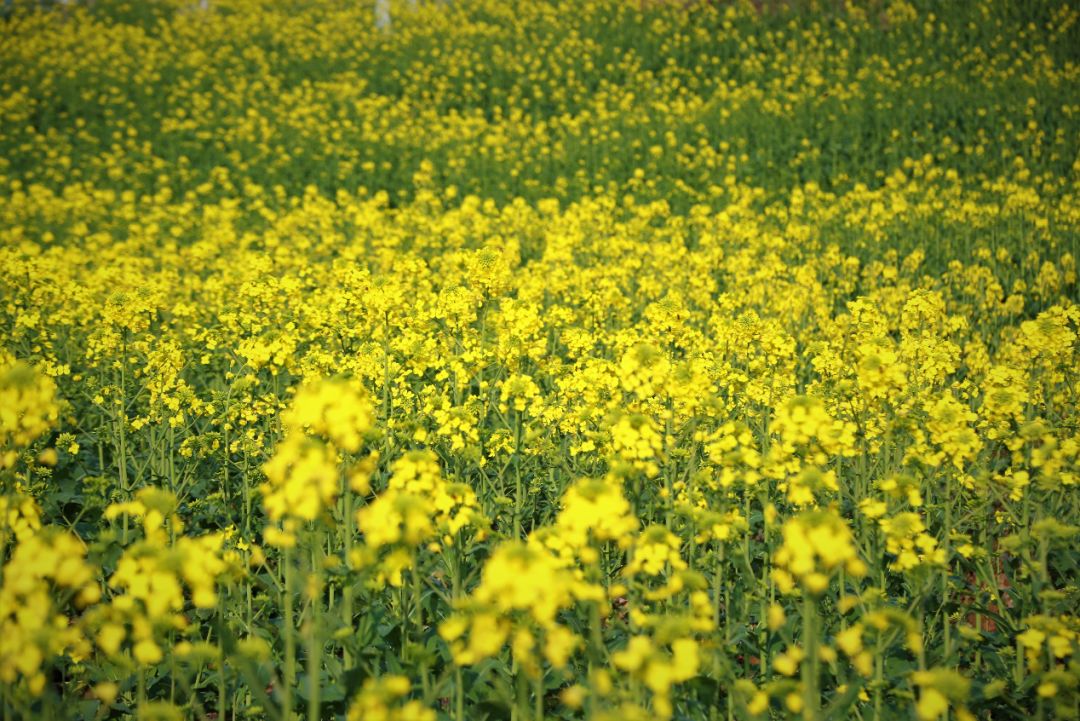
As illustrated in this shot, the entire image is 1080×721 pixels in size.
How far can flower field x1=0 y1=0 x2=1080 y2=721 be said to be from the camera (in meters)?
2.53

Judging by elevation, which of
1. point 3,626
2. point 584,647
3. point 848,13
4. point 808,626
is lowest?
point 584,647

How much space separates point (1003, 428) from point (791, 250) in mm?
6728

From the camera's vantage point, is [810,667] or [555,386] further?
[555,386]

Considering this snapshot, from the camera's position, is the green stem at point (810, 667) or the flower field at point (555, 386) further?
the flower field at point (555, 386)

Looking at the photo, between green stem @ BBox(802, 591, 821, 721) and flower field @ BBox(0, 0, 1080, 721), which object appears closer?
green stem @ BBox(802, 591, 821, 721)

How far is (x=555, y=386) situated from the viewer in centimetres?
581

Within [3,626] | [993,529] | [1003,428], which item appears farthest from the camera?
[993,529]

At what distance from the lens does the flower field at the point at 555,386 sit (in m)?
2.53

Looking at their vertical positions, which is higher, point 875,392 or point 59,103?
point 59,103

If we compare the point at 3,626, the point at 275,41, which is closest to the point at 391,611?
the point at 3,626

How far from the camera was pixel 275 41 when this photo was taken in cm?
2678

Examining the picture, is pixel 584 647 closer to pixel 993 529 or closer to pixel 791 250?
pixel 993 529

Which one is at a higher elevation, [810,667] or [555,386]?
[810,667]

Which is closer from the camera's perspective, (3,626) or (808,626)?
(3,626)
